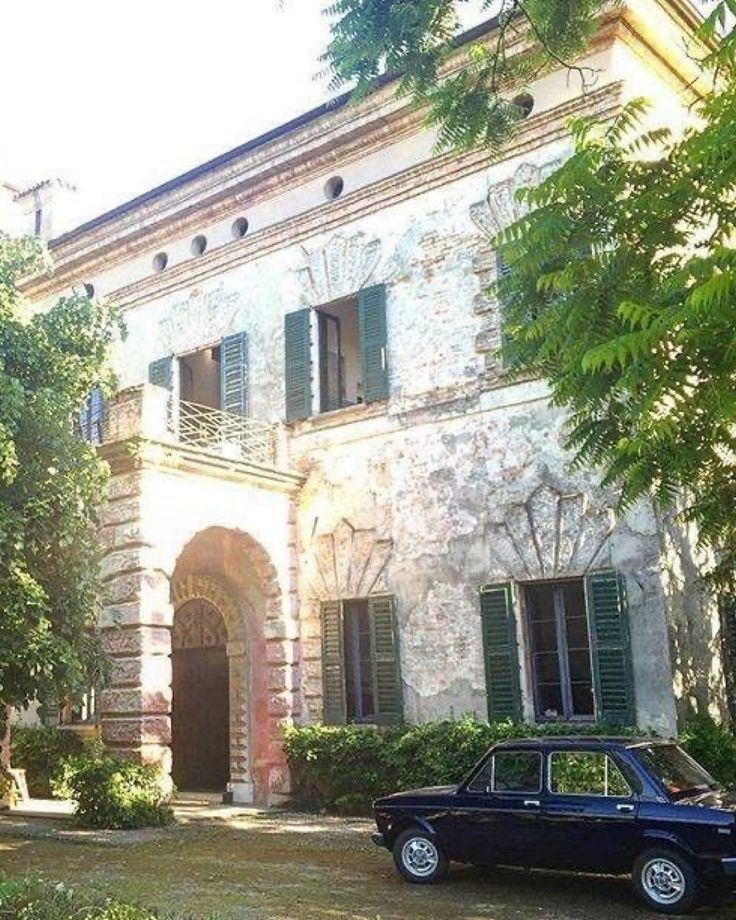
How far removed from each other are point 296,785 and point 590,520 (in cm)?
598

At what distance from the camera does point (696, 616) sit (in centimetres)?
1305

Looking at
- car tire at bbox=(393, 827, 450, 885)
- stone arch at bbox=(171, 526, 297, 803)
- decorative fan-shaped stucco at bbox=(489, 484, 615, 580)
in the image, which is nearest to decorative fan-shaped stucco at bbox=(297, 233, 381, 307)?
stone arch at bbox=(171, 526, 297, 803)

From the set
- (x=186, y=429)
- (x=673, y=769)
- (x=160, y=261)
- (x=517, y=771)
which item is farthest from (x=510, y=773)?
(x=160, y=261)

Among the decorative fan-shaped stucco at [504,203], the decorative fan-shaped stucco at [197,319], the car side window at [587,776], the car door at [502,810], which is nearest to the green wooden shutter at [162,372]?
the decorative fan-shaped stucco at [197,319]

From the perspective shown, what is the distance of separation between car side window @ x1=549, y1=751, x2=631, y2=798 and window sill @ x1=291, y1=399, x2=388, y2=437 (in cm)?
765

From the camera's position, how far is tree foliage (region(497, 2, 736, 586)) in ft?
18.2

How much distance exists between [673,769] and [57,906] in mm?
5058

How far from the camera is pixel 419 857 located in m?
9.29

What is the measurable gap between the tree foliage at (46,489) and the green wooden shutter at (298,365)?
17.3 feet

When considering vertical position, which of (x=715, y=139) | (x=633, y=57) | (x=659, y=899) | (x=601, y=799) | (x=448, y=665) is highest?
(x=633, y=57)

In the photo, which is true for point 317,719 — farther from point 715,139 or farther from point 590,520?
point 715,139

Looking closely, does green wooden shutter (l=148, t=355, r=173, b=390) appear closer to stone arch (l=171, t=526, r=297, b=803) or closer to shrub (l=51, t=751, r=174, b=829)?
stone arch (l=171, t=526, r=297, b=803)

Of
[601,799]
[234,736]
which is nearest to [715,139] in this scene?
[601,799]

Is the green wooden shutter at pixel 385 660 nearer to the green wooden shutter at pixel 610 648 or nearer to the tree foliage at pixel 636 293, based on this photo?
the green wooden shutter at pixel 610 648
